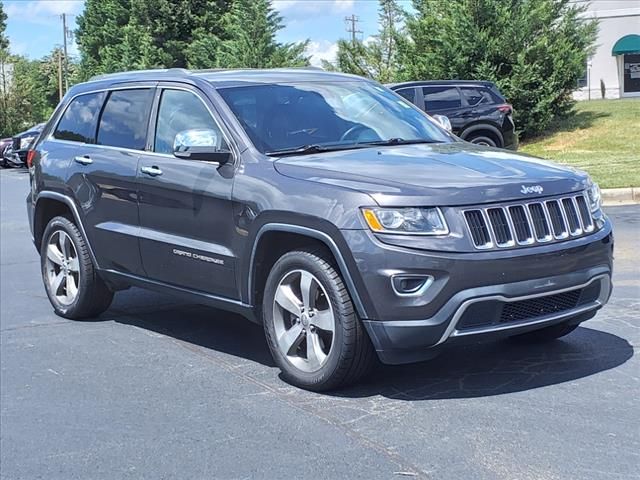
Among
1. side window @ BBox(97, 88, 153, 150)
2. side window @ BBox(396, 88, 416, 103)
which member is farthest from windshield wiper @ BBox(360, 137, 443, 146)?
side window @ BBox(396, 88, 416, 103)

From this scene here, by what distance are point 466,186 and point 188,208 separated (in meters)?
1.90

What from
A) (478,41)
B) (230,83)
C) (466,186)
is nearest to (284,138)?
(230,83)

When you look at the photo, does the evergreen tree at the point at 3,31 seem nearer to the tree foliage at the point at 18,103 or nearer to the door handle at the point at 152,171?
the tree foliage at the point at 18,103

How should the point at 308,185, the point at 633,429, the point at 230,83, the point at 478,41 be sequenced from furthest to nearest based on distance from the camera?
the point at 478,41
the point at 230,83
the point at 308,185
the point at 633,429

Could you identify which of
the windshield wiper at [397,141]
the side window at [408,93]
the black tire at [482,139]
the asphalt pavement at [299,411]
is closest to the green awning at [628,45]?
the black tire at [482,139]

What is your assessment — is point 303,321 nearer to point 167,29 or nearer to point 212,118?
point 212,118

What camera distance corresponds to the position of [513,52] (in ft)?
75.0

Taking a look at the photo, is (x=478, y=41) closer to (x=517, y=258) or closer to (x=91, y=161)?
(x=91, y=161)

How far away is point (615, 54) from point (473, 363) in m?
39.6

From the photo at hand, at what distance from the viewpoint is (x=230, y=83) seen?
5809 mm

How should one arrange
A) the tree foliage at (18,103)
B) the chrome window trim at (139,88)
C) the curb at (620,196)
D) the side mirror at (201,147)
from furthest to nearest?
1. the tree foliage at (18,103)
2. the curb at (620,196)
3. the chrome window trim at (139,88)
4. the side mirror at (201,147)

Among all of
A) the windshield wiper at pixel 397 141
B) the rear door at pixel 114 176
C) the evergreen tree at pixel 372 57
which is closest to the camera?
the windshield wiper at pixel 397 141

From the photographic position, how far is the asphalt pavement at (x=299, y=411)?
394 centimetres

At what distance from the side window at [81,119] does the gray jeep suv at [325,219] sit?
6 centimetres
